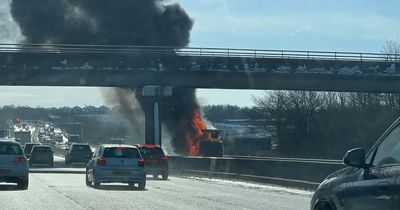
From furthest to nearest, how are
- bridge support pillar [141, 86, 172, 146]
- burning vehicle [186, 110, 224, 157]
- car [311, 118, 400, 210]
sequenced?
1. burning vehicle [186, 110, 224, 157]
2. bridge support pillar [141, 86, 172, 146]
3. car [311, 118, 400, 210]

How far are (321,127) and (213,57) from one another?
17933mm

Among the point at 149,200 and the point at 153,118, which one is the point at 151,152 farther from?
the point at 153,118

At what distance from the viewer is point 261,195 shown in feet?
80.6

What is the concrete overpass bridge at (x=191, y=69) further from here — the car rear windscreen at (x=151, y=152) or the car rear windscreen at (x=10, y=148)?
the car rear windscreen at (x=10, y=148)

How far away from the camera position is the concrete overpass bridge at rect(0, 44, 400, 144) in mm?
55438

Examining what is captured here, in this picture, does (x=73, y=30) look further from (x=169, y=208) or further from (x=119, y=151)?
(x=169, y=208)

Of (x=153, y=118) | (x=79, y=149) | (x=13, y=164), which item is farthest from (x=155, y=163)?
(x=153, y=118)

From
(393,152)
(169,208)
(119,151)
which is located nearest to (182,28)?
(119,151)

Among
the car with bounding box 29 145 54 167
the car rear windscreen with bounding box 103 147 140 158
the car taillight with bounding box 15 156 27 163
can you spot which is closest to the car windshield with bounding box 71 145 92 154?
the car with bounding box 29 145 54 167

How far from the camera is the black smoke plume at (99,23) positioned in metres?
72.4

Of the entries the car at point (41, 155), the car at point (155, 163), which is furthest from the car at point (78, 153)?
the car at point (155, 163)

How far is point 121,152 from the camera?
28.6 m

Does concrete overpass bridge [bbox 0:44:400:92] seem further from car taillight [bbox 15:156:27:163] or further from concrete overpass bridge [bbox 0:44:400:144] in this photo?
car taillight [bbox 15:156:27:163]

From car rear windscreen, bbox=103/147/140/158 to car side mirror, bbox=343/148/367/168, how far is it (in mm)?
20482
